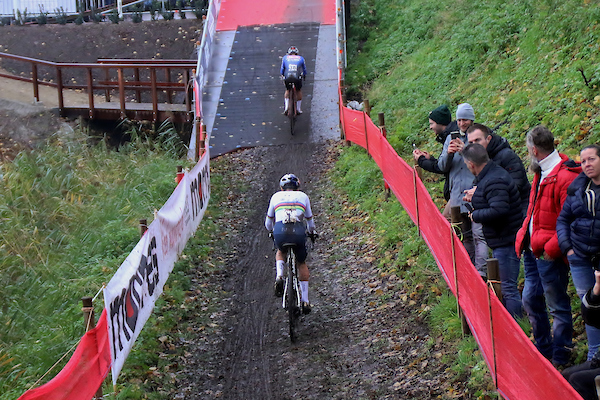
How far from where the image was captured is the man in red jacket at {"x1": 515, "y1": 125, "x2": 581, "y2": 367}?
17.1 feet

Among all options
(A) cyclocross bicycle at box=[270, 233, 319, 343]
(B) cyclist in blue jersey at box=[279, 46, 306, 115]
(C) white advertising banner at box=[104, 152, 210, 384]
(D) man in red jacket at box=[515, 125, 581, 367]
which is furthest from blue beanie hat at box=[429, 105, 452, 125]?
(B) cyclist in blue jersey at box=[279, 46, 306, 115]

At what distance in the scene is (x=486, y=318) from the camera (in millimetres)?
5480

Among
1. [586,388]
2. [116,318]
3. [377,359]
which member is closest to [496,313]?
[586,388]

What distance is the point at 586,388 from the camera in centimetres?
413

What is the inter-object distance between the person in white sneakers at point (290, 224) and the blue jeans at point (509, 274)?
102 inches

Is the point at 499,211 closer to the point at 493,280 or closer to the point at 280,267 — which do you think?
the point at 493,280

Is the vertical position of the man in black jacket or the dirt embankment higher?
the dirt embankment

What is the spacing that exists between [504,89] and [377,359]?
7437mm

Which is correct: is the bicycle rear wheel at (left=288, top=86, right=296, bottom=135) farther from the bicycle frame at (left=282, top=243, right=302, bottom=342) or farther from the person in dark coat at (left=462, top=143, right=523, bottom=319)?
the person in dark coat at (left=462, top=143, right=523, bottom=319)

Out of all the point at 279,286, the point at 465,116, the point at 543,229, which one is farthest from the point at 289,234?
the point at 543,229

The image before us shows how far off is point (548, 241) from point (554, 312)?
2.12 feet

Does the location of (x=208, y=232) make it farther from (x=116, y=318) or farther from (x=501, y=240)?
(x=501, y=240)

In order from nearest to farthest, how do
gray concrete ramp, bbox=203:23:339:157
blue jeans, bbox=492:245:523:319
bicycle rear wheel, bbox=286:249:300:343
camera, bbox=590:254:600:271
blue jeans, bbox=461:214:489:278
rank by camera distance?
camera, bbox=590:254:600:271 → blue jeans, bbox=492:245:523:319 → blue jeans, bbox=461:214:489:278 → bicycle rear wheel, bbox=286:249:300:343 → gray concrete ramp, bbox=203:23:339:157

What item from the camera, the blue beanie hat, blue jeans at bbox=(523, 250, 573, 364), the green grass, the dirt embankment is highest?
the dirt embankment
